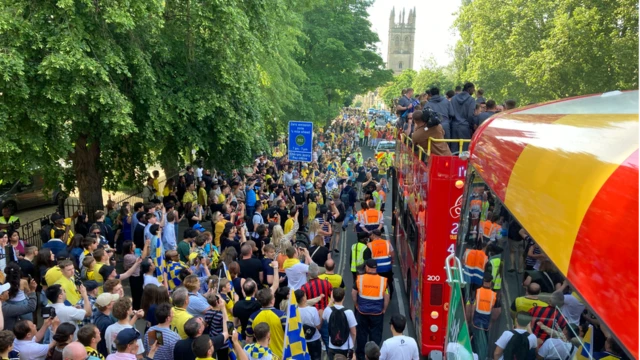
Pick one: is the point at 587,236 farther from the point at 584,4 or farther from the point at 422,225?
the point at 584,4

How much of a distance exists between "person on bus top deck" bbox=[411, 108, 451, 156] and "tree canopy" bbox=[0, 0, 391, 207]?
232 inches

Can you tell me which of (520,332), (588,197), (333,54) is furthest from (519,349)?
(333,54)

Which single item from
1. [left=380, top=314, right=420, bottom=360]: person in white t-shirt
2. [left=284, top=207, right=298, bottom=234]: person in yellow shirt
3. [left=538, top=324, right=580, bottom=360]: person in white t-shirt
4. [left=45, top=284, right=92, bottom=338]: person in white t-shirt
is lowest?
[left=284, top=207, right=298, bottom=234]: person in yellow shirt

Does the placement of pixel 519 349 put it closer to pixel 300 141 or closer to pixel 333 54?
pixel 300 141

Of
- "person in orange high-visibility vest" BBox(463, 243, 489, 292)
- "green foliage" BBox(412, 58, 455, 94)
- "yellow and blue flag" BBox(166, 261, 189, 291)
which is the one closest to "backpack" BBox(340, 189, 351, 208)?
"yellow and blue flag" BBox(166, 261, 189, 291)

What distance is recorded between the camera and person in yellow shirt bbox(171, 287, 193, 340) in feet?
20.3

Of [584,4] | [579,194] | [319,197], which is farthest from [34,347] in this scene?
[584,4]

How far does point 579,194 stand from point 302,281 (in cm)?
A: 648

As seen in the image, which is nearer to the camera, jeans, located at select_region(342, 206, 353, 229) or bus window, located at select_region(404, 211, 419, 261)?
bus window, located at select_region(404, 211, 419, 261)

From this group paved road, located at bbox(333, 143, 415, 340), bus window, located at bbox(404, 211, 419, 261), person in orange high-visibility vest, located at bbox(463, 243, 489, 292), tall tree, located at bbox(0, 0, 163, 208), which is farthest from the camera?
paved road, located at bbox(333, 143, 415, 340)

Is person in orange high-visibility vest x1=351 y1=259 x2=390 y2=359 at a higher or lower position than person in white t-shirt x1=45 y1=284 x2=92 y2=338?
lower

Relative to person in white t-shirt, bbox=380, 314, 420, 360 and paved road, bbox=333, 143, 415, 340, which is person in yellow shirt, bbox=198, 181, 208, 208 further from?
person in white t-shirt, bbox=380, 314, 420, 360

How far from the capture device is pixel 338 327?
7.23 metres

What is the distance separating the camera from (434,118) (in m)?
8.98
